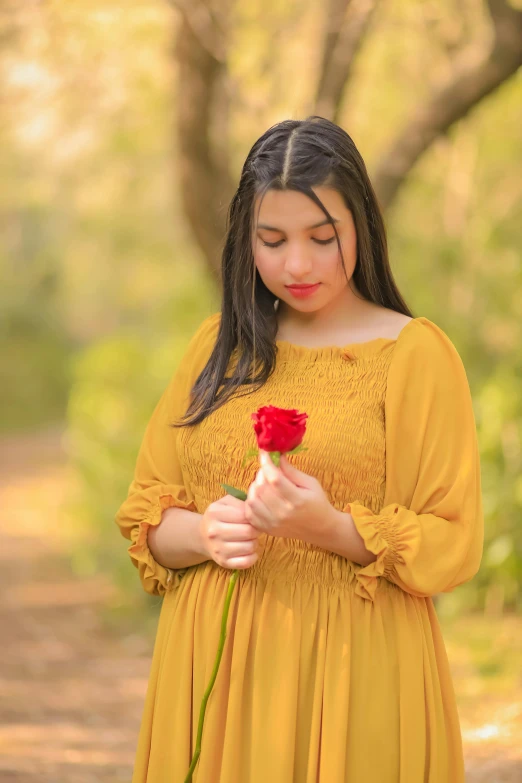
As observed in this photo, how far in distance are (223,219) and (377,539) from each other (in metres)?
3.25

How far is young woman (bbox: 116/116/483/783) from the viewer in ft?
6.20

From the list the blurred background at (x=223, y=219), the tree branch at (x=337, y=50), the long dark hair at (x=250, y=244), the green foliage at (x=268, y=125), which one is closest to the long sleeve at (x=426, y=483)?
the long dark hair at (x=250, y=244)

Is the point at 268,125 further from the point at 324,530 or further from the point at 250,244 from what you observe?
the point at 324,530

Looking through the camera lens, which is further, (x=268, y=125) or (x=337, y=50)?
(x=268, y=125)

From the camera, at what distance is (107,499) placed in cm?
740

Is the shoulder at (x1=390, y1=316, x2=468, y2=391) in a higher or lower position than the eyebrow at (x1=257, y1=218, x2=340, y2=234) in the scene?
lower

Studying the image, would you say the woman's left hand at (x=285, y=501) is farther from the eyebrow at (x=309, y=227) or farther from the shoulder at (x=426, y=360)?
the eyebrow at (x=309, y=227)

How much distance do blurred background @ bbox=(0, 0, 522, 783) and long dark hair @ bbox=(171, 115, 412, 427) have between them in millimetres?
1211

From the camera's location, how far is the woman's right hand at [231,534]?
72.8 inches

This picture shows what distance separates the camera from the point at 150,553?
7.00 ft

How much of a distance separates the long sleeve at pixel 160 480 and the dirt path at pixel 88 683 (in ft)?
8.11

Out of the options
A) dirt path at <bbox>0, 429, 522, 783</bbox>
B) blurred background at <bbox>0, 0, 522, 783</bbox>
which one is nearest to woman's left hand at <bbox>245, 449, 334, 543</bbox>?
blurred background at <bbox>0, 0, 522, 783</bbox>

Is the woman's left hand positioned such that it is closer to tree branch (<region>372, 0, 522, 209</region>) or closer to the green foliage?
tree branch (<region>372, 0, 522, 209</region>)

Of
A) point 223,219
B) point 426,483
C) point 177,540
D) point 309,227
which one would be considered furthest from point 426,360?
point 223,219
